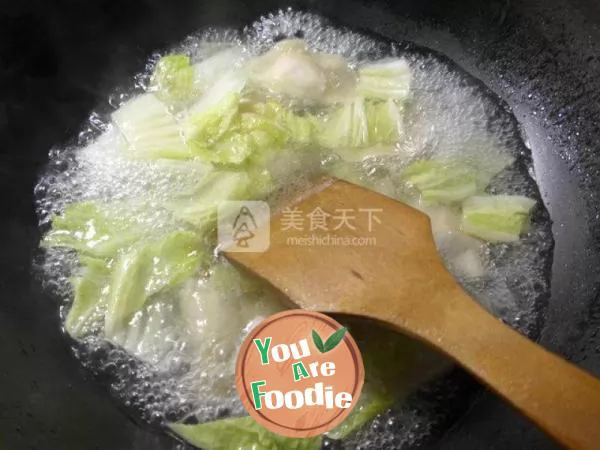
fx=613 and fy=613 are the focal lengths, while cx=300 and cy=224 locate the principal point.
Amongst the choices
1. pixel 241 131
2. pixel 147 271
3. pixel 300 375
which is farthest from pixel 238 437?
pixel 241 131

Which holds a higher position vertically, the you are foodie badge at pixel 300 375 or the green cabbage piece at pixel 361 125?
the green cabbage piece at pixel 361 125

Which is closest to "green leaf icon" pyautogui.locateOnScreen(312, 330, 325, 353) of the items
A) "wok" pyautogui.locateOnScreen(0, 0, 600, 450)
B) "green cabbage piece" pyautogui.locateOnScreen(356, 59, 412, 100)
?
"wok" pyautogui.locateOnScreen(0, 0, 600, 450)

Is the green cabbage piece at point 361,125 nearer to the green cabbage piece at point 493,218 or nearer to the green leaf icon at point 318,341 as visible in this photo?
the green cabbage piece at point 493,218

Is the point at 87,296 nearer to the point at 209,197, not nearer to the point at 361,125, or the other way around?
the point at 209,197

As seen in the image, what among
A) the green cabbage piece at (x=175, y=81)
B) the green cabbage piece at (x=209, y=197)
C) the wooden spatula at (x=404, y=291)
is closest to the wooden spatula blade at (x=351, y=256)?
the wooden spatula at (x=404, y=291)

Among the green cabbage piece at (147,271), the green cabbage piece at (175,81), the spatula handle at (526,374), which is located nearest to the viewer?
the spatula handle at (526,374)
